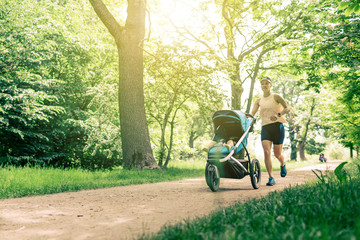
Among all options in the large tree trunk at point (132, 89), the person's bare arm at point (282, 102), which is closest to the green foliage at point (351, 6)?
the person's bare arm at point (282, 102)

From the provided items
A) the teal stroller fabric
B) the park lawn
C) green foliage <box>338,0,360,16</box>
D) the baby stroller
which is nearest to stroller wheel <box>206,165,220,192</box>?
the baby stroller

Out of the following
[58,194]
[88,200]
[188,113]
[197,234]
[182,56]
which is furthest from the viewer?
[188,113]

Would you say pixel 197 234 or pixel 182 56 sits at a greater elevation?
pixel 182 56

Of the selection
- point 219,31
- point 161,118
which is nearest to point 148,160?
point 161,118

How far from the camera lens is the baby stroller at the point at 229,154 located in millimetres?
5939

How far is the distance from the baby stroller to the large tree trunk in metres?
4.22

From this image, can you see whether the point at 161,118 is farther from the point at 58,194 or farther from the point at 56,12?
the point at 56,12

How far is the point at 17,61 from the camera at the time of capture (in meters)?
12.1

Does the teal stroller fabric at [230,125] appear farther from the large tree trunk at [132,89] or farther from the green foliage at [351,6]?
the large tree trunk at [132,89]

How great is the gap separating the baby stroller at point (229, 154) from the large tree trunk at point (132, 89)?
4.22m

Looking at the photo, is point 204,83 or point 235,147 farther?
point 204,83

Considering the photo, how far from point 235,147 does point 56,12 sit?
16.6 m

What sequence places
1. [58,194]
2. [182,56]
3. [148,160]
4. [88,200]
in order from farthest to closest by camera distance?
[182,56] < [148,160] < [58,194] < [88,200]

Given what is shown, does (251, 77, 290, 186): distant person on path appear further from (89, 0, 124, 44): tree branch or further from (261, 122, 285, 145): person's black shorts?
(89, 0, 124, 44): tree branch
